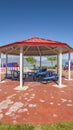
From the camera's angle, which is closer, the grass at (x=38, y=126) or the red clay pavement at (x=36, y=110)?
the grass at (x=38, y=126)

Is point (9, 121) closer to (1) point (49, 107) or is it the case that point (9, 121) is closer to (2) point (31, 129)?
(2) point (31, 129)

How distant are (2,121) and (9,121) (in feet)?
0.73

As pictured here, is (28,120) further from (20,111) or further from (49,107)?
(49,107)

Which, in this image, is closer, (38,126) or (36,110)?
(38,126)

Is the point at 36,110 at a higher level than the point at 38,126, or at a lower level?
higher

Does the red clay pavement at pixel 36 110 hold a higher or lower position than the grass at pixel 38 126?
higher

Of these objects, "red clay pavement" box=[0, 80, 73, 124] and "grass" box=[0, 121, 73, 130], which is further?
"red clay pavement" box=[0, 80, 73, 124]

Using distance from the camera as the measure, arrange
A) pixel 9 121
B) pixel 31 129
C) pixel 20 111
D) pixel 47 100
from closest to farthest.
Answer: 1. pixel 31 129
2. pixel 9 121
3. pixel 20 111
4. pixel 47 100

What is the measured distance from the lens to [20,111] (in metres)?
5.82

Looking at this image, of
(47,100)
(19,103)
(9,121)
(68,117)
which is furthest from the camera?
(47,100)

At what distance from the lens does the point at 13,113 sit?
562 centimetres

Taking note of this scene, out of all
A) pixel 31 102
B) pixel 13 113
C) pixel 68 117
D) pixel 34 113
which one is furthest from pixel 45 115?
pixel 31 102

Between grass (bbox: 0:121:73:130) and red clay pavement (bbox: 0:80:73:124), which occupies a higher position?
red clay pavement (bbox: 0:80:73:124)

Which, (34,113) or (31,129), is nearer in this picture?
(31,129)
